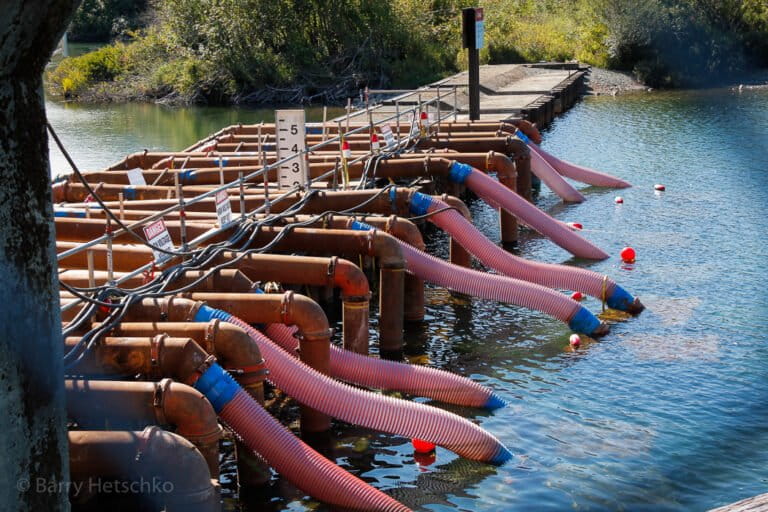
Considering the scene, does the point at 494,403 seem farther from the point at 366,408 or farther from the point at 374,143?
the point at 374,143

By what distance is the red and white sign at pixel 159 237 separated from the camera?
40.5ft

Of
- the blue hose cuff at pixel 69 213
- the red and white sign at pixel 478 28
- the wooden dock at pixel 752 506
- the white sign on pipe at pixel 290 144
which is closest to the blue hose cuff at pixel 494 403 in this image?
the white sign on pipe at pixel 290 144

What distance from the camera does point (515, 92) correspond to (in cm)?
3928

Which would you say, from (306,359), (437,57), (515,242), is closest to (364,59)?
(437,57)

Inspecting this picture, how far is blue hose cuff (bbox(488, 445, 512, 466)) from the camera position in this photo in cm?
1167

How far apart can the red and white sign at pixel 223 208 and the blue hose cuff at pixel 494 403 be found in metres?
4.36

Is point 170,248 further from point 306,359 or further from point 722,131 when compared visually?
point 722,131

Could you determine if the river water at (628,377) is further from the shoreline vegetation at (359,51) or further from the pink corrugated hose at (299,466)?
the shoreline vegetation at (359,51)

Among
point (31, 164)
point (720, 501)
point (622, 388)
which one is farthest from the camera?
point (622, 388)

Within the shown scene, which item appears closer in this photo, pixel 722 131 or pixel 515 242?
pixel 515 242

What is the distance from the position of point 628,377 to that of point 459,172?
703 centimetres

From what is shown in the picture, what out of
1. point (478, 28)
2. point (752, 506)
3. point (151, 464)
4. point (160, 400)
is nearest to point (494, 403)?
point (160, 400)

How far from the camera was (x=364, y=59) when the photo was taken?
5112cm

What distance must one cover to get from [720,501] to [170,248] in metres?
6.70
